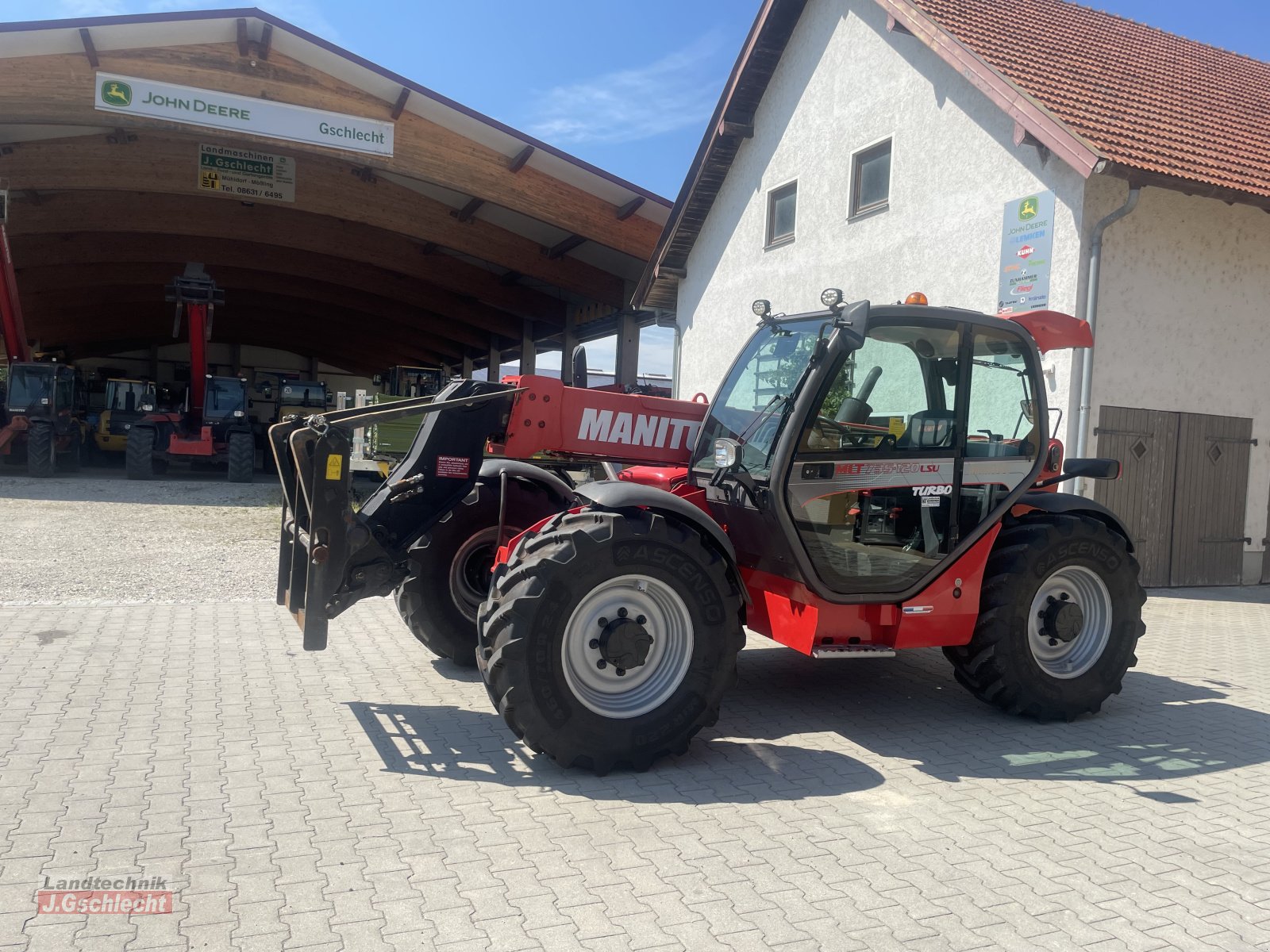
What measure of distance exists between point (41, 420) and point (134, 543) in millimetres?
11121

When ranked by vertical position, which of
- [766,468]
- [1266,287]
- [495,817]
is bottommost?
[495,817]

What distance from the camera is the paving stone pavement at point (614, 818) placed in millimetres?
3205

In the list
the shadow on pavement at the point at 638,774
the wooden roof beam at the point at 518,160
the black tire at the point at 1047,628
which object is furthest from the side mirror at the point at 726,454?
the wooden roof beam at the point at 518,160

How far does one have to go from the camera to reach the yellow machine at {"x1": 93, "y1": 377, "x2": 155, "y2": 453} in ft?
77.6

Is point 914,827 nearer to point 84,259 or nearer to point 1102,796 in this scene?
point 1102,796

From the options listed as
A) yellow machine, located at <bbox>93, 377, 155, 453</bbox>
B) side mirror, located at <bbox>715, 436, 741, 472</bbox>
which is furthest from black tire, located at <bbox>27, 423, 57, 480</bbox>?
side mirror, located at <bbox>715, 436, 741, 472</bbox>

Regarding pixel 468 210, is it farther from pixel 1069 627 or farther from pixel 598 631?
pixel 598 631

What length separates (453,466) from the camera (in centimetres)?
534

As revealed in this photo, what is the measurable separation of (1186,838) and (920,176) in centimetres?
935

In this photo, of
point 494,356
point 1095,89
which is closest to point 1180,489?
point 1095,89

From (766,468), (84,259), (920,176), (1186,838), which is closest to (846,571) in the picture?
(766,468)

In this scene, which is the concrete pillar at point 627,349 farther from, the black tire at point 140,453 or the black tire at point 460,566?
the black tire at point 460,566

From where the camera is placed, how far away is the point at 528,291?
1089 inches

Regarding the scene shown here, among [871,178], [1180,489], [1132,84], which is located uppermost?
[1132,84]
